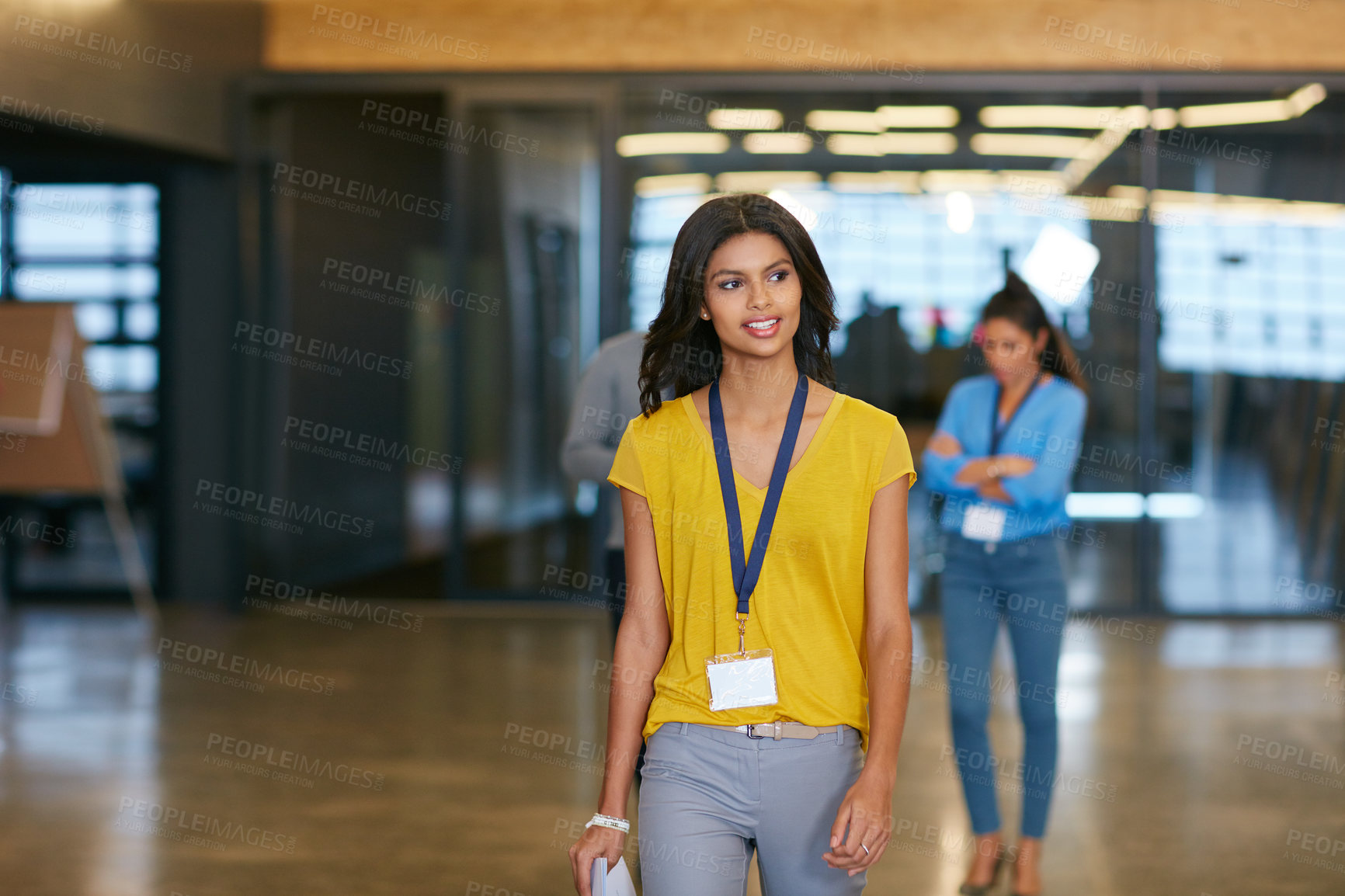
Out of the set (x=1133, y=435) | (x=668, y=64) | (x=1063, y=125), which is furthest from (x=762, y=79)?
(x=1133, y=435)

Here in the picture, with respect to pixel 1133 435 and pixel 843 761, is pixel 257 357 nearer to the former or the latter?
pixel 1133 435

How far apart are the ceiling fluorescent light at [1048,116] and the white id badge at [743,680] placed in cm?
600

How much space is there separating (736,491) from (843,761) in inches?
15.0

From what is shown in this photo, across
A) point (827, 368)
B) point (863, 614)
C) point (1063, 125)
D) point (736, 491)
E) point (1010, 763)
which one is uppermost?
point (1063, 125)

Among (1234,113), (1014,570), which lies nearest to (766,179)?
(1234,113)

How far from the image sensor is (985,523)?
10.7ft

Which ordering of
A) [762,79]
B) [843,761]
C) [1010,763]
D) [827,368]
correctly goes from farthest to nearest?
[762,79]
[1010,763]
[827,368]
[843,761]

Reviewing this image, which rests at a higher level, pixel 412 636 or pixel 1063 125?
pixel 1063 125

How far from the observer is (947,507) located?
340 centimetres

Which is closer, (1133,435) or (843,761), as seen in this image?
(843,761)

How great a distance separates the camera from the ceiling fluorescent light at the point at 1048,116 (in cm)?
698

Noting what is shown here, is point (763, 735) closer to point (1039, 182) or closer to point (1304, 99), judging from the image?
point (1039, 182)

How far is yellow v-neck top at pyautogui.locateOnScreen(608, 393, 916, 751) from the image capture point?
1.65 metres

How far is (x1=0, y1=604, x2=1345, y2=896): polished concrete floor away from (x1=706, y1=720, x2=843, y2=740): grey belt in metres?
1.82
